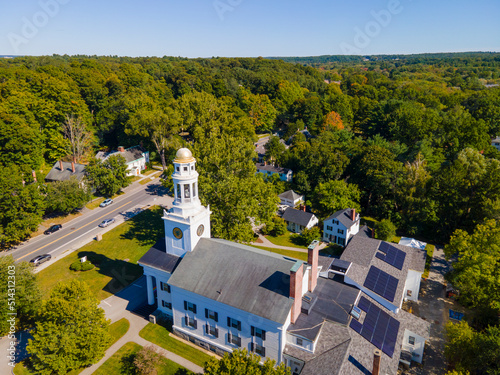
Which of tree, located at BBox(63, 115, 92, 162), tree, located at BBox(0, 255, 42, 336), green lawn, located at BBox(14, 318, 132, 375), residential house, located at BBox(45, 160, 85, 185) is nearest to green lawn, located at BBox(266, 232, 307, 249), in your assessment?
green lawn, located at BBox(14, 318, 132, 375)

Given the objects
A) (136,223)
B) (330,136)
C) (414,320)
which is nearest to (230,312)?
(414,320)

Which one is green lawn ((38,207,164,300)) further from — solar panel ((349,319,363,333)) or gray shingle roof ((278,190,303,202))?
solar panel ((349,319,363,333))

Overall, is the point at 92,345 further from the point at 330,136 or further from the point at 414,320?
the point at 330,136

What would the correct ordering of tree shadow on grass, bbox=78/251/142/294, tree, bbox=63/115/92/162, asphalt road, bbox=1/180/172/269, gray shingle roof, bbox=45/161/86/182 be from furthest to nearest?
tree, bbox=63/115/92/162 < gray shingle roof, bbox=45/161/86/182 < asphalt road, bbox=1/180/172/269 < tree shadow on grass, bbox=78/251/142/294

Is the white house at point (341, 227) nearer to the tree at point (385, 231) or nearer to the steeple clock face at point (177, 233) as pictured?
the tree at point (385, 231)

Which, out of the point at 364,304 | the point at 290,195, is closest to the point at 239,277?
the point at 364,304

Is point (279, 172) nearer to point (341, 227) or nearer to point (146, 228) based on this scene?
point (341, 227)

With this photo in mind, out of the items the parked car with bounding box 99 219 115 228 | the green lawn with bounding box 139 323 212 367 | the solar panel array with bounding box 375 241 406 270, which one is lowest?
the green lawn with bounding box 139 323 212 367
